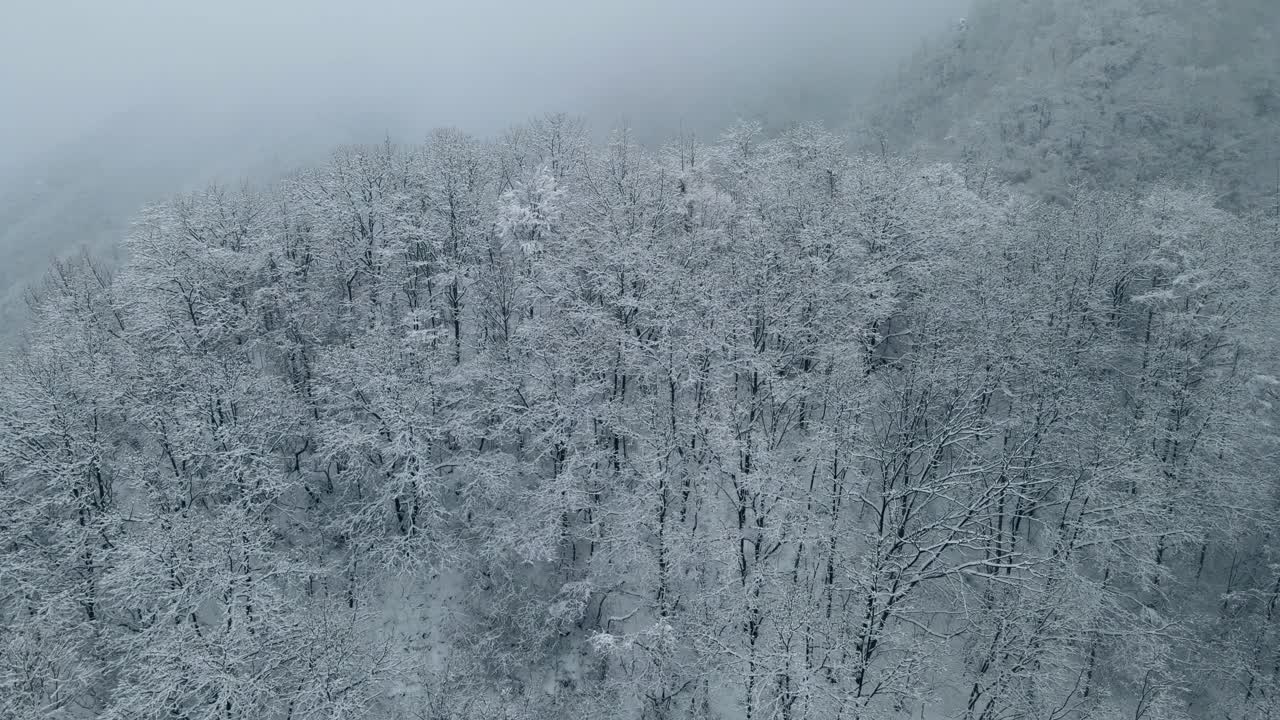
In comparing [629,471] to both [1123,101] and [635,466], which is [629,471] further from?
[1123,101]

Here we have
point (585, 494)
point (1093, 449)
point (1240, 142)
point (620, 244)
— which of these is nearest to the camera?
point (1093, 449)

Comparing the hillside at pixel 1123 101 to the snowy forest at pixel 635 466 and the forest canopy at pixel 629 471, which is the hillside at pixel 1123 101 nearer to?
the snowy forest at pixel 635 466

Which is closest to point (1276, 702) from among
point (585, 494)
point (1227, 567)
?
point (1227, 567)

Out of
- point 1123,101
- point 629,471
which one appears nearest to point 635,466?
point 629,471

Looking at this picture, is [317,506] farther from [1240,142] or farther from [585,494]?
[1240,142]

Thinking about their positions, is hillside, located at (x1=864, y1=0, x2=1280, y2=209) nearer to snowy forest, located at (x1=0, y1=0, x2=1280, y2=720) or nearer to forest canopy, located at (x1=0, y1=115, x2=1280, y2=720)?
snowy forest, located at (x1=0, y1=0, x2=1280, y2=720)
